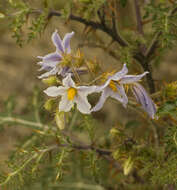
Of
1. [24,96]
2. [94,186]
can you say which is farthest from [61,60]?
[24,96]

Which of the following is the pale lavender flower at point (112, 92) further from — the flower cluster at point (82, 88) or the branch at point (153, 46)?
the branch at point (153, 46)

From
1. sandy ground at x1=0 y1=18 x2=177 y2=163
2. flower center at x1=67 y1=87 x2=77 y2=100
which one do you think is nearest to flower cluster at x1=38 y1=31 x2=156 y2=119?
flower center at x1=67 y1=87 x2=77 y2=100

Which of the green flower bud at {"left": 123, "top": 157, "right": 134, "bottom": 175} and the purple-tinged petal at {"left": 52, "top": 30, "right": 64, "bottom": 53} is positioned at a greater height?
the purple-tinged petal at {"left": 52, "top": 30, "right": 64, "bottom": 53}

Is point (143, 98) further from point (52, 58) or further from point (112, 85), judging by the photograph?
point (52, 58)

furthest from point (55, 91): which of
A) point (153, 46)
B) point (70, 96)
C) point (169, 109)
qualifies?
point (153, 46)

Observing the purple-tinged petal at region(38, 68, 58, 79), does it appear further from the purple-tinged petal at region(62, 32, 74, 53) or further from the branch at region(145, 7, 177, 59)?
the branch at region(145, 7, 177, 59)

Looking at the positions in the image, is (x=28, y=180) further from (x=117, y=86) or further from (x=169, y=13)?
(x=169, y=13)
